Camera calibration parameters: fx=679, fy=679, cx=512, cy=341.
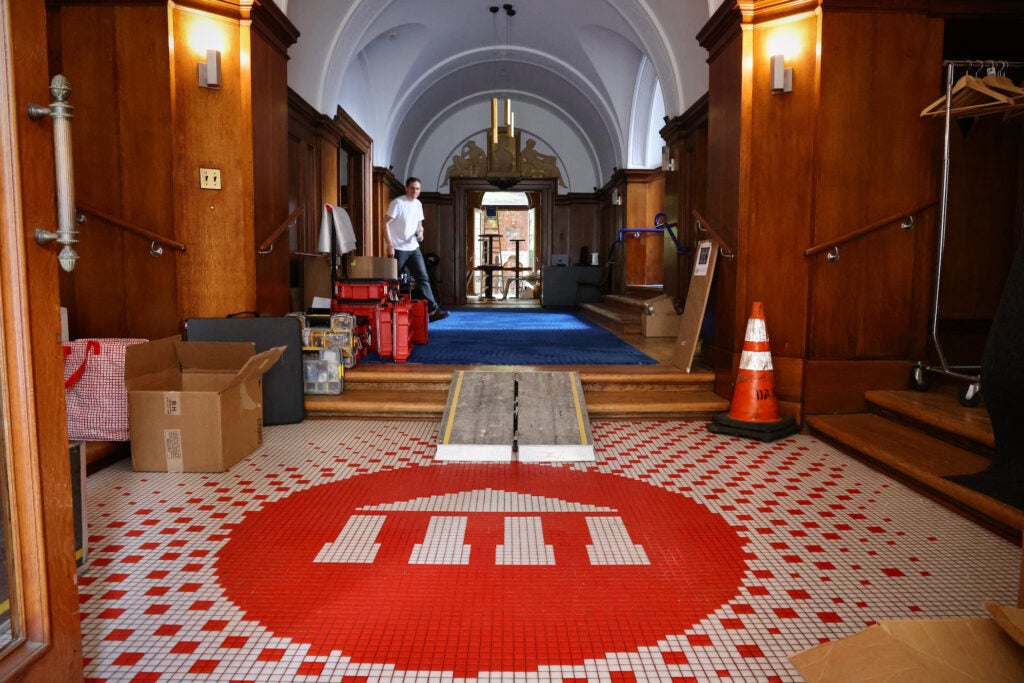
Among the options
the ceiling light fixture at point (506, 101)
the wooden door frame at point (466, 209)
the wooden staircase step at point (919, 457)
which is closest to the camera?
the wooden staircase step at point (919, 457)

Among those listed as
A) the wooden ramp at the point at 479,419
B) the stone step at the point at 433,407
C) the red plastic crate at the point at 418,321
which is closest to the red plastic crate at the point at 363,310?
the red plastic crate at the point at 418,321

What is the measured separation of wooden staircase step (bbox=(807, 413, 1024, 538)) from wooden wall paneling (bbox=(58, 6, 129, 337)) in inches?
179

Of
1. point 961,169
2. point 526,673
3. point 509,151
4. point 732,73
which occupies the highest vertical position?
point 509,151

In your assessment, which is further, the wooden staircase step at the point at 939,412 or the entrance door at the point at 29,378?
the wooden staircase step at the point at 939,412

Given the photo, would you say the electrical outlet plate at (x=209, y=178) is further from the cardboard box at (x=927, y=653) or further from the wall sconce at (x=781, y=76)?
the cardboard box at (x=927, y=653)

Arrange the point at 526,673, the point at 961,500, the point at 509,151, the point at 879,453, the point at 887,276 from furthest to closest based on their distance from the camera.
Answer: the point at 509,151 → the point at 887,276 → the point at 879,453 → the point at 961,500 → the point at 526,673

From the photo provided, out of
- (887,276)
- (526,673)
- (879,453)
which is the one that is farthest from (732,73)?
(526,673)

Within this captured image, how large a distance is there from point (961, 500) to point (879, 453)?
0.63 metres

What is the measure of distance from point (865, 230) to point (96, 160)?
4.85 meters

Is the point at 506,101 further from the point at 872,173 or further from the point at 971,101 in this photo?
the point at 971,101

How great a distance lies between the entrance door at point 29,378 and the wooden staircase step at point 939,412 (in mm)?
3569

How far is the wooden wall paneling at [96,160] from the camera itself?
4301 millimetres

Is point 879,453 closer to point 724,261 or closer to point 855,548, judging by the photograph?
point 855,548

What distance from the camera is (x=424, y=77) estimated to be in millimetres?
11328
